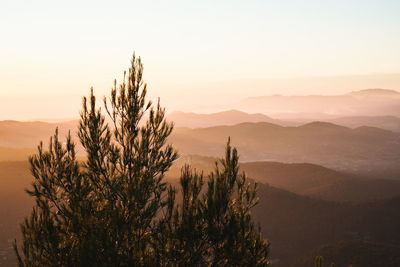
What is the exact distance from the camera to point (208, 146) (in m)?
178

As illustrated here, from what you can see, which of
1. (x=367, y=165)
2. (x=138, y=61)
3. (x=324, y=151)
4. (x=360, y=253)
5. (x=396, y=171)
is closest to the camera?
(x=138, y=61)

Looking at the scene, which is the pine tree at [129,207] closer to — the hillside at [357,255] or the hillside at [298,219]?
the hillside at [357,255]

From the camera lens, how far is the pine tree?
9.41 metres

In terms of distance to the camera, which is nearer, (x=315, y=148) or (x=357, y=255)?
(x=357, y=255)

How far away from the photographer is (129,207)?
380 inches

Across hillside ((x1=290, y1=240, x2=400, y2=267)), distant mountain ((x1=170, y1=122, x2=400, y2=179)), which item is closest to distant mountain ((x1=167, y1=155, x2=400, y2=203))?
hillside ((x1=290, y1=240, x2=400, y2=267))

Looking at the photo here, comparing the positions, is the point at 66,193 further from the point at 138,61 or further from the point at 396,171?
the point at 396,171

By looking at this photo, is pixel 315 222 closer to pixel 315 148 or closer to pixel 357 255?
pixel 357 255

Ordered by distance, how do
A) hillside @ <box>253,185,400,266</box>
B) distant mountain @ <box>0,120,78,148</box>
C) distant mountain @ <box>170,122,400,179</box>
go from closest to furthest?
hillside @ <box>253,185,400,266</box>
distant mountain @ <box>170,122,400,179</box>
distant mountain @ <box>0,120,78,148</box>

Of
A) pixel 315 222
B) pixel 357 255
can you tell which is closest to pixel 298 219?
pixel 315 222

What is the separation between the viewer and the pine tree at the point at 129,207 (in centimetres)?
941

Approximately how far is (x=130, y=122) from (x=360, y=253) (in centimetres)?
3831

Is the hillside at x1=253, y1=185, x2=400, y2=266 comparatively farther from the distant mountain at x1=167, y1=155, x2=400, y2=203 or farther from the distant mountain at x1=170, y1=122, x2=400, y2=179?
the distant mountain at x1=170, y1=122, x2=400, y2=179

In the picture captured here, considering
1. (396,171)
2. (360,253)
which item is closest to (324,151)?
(396,171)
